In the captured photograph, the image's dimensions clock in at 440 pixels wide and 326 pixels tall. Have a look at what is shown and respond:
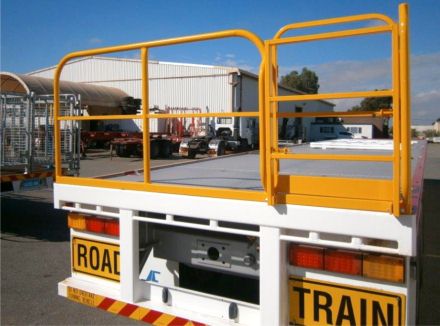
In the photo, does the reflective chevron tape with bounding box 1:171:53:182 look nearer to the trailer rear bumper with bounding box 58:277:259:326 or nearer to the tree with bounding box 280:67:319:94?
the trailer rear bumper with bounding box 58:277:259:326

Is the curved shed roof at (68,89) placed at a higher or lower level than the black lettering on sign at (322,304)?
higher

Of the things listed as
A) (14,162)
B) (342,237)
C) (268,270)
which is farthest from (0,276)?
(342,237)

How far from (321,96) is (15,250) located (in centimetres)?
544

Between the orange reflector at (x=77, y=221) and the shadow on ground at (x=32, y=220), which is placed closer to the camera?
the orange reflector at (x=77, y=221)

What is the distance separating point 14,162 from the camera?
272 inches

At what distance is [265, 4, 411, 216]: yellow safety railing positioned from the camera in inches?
70.9

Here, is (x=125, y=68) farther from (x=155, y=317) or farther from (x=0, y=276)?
Answer: (x=155, y=317)

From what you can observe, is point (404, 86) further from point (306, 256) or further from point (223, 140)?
point (223, 140)

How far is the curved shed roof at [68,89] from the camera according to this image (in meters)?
24.0

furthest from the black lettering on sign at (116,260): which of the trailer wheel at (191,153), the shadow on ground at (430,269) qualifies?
the trailer wheel at (191,153)

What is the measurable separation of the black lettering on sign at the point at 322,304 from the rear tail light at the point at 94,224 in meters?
1.37

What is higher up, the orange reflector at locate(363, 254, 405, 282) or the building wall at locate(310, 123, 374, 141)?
the building wall at locate(310, 123, 374, 141)

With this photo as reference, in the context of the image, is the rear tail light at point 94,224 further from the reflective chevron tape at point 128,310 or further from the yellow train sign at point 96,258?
the reflective chevron tape at point 128,310

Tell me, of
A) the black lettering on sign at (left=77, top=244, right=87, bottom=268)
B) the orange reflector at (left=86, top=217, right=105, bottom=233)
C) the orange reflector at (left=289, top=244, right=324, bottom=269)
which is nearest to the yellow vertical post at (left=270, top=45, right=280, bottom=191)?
the orange reflector at (left=289, top=244, right=324, bottom=269)
